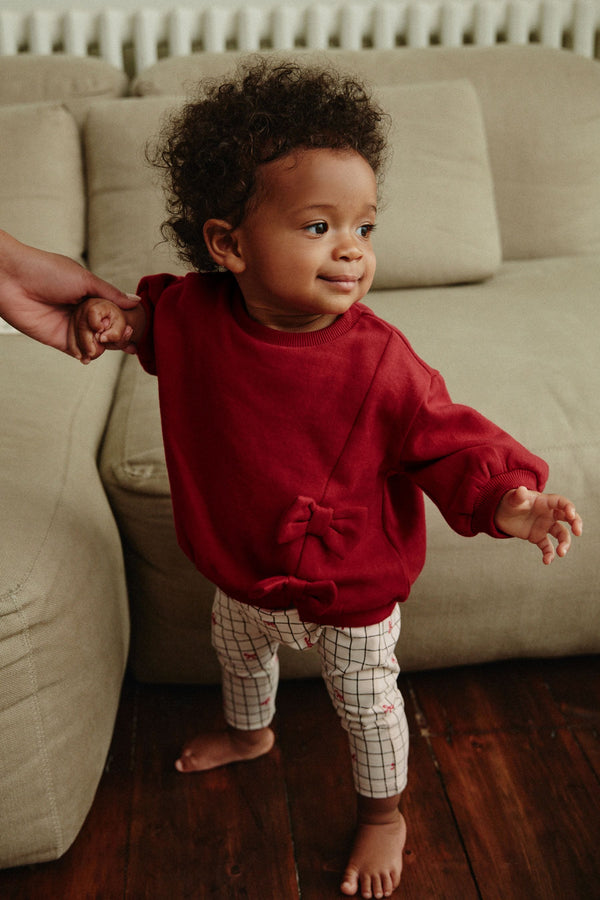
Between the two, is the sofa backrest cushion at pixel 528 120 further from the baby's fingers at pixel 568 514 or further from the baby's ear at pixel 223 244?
the baby's fingers at pixel 568 514

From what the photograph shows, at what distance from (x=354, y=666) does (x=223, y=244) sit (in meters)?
0.48

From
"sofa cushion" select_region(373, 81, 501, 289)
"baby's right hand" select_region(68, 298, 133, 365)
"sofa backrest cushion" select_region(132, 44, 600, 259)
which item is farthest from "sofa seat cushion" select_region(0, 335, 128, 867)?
"sofa backrest cushion" select_region(132, 44, 600, 259)

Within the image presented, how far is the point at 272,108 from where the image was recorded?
29.2 inches

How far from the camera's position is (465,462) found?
2.51ft

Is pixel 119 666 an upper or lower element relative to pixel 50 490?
lower

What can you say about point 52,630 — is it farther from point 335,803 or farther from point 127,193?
point 127,193

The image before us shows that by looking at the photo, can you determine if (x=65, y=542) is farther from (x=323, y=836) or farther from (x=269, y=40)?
(x=269, y=40)

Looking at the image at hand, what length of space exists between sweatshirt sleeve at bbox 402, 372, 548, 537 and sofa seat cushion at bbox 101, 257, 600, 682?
28cm

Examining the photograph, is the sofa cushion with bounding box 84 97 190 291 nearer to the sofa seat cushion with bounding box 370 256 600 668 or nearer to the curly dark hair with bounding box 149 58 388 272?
the sofa seat cushion with bounding box 370 256 600 668

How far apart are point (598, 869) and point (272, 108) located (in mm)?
948

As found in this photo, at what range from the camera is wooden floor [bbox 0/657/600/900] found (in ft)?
3.21

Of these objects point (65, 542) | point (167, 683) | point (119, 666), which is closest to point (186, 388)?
point (65, 542)

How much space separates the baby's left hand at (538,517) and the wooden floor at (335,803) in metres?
0.49

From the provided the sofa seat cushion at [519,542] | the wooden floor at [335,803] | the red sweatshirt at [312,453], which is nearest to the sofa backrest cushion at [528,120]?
the sofa seat cushion at [519,542]
